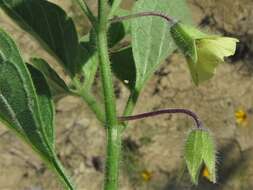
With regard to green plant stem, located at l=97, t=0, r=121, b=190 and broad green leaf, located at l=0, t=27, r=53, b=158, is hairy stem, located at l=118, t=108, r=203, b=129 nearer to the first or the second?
green plant stem, located at l=97, t=0, r=121, b=190

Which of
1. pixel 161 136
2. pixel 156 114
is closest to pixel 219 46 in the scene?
pixel 156 114

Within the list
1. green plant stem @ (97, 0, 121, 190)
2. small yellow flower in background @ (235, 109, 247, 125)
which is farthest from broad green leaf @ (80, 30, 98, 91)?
small yellow flower in background @ (235, 109, 247, 125)

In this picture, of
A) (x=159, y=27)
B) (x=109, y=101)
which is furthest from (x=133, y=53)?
(x=109, y=101)

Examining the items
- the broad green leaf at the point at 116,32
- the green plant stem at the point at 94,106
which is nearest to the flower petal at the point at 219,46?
the green plant stem at the point at 94,106

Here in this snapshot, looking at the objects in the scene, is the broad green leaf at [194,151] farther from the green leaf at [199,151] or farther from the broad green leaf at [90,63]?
the broad green leaf at [90,63]

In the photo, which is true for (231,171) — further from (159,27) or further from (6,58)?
(6,58)
